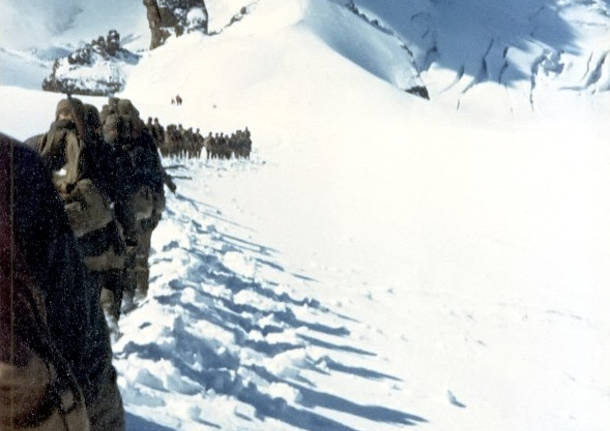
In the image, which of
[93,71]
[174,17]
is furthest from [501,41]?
[93,71]

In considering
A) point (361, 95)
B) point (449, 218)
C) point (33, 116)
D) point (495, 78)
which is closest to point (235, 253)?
point (449, 218)

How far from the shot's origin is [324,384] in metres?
4.68

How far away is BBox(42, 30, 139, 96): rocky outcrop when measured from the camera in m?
64.7

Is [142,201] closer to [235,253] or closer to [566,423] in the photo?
[566,423]

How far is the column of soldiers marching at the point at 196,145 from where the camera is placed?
23.5 metres

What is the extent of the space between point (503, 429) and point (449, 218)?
11.1m

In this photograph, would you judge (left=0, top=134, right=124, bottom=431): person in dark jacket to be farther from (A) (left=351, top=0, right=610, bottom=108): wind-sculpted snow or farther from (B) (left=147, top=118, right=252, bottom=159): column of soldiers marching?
(A) (left=351, top=0, right=610, bottom=108): wind-sculpted snow

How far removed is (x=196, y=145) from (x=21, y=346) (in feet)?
84.1

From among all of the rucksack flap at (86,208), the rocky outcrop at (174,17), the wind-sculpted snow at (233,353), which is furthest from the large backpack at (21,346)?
the rocky outcrop at (174,17)

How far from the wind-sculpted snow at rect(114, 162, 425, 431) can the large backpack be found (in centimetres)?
225

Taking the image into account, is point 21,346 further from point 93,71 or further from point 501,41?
point 501,41

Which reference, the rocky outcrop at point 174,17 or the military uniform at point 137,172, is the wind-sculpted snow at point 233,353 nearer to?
the military uniform at point 137,172

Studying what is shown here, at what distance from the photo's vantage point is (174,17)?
283ft

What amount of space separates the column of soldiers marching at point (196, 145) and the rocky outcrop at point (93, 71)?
1508 inches
